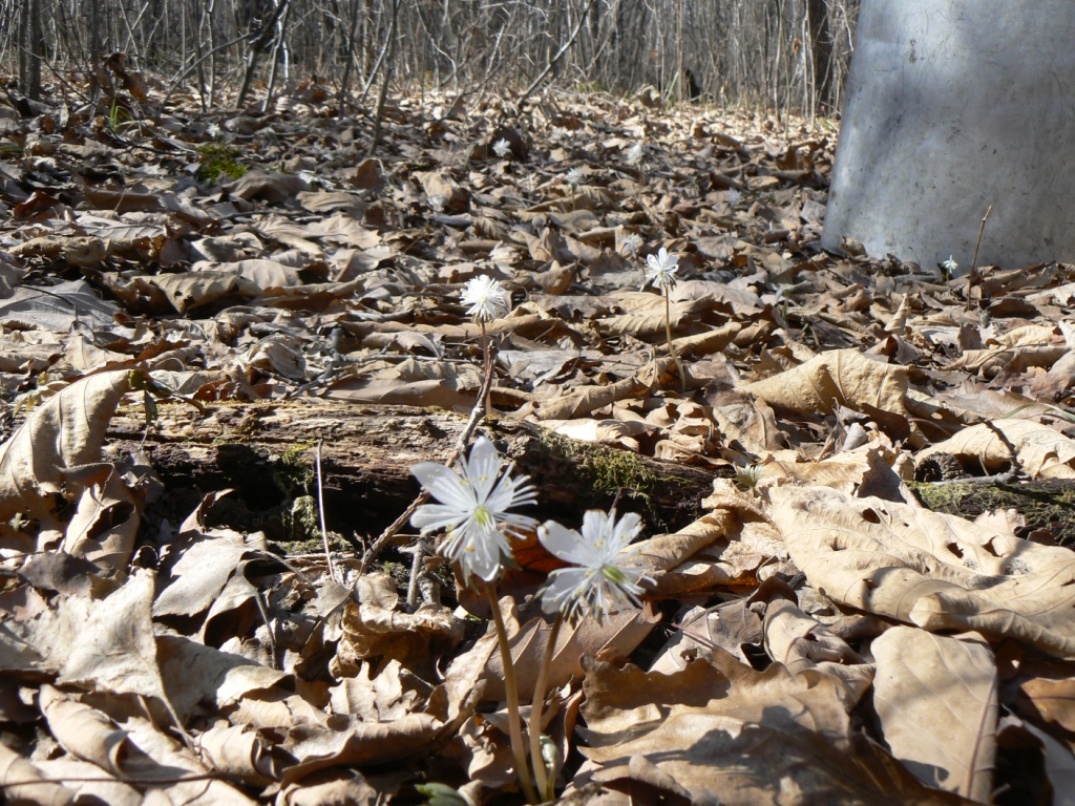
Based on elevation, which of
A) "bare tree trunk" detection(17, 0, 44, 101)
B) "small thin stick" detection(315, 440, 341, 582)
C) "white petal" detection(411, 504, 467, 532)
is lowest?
"small thin stick" detection(315, 440, 341, 582)

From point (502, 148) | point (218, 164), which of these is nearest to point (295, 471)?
point (218, 164)

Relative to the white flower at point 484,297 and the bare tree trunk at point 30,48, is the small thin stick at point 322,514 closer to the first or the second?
the white flower at point 484,297

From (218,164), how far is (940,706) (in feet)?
14.7

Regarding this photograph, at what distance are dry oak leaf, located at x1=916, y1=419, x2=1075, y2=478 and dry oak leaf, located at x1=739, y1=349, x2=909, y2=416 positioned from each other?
0.22 m

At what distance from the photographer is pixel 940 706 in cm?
109

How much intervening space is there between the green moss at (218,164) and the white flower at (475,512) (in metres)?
4.03

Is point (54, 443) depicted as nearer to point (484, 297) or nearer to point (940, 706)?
point (484, 297)

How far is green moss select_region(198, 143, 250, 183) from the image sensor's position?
4.56 metres

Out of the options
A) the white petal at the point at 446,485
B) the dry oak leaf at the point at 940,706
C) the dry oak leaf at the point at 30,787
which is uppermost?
the white petal at the point at 446,485

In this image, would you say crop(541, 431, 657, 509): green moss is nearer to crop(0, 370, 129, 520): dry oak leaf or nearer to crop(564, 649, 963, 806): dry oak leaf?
crop(564, 649, 963, 806): dry oak leaf

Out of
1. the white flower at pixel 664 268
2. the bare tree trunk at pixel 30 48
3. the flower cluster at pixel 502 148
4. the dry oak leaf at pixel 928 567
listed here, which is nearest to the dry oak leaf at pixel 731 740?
the dry oak leaf at pixel 928 567

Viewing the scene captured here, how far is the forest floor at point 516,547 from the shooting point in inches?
43.6

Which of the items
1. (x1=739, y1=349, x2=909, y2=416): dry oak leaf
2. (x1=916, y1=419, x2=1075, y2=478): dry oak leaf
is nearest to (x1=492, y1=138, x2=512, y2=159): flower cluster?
(x1=739, y1=349, x2=909, y2=416): dry oak leaf

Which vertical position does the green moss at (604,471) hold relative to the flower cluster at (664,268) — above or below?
below
